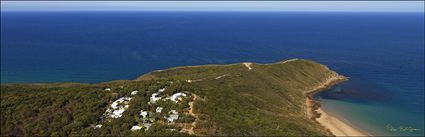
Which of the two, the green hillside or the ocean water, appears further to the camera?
the ocean water

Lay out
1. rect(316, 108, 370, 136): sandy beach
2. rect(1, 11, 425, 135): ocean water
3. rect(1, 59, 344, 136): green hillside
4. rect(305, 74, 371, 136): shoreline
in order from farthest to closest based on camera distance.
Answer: rect(1, 11, 425, 135): ocean water → rect(305, 74, 371, 136): shoreline → rect(316, 108, 370, 136): sandy beach → rect(1, 59, 344, 136): green hillside

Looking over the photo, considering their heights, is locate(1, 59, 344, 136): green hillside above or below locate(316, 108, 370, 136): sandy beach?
above

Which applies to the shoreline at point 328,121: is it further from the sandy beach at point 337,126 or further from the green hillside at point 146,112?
the green hillside at point 146,112

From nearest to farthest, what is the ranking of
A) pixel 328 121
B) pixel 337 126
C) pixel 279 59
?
pixel 337 126 → pixel 328 121 → pixel 279 59

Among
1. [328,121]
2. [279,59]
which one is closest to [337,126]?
[328,121]

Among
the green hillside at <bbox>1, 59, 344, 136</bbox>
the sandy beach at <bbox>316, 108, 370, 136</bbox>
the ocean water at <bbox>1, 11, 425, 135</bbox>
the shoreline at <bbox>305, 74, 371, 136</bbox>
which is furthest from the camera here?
the ocean water at <bbox>1, 11, 425, 135</bbox>

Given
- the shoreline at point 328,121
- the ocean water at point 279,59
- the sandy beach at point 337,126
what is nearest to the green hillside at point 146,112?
the shoreline at point 328,121

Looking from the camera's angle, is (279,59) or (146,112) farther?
(279,59)

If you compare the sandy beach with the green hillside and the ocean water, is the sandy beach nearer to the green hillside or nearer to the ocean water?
the ocean water

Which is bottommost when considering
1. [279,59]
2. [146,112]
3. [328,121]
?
[328,121]

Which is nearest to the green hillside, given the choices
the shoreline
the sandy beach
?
the shoreline

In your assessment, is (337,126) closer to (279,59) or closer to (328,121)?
(328,121)
